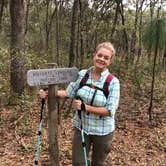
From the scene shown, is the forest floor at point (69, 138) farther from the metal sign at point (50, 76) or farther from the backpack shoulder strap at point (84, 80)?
the backpack shoulder strap at point (84, 80)

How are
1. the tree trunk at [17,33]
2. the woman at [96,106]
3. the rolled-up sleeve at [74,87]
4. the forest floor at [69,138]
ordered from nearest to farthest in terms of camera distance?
the woman at [96,106] → the rolled-up sleeve at [74,87] → the forest floor at [69,138] → the tree trunk at [17,33]

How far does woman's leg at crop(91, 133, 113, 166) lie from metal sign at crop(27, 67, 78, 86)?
0.68 meters

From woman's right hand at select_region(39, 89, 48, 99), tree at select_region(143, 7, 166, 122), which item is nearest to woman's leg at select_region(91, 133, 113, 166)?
woman's right hand at select_region(39, 89, 48, 99)

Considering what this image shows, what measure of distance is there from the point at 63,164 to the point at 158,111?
4.09m

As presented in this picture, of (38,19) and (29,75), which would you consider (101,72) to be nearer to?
(29,75)

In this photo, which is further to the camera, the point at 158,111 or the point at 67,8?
the point at 67,8

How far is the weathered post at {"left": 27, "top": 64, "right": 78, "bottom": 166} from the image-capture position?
3.06m

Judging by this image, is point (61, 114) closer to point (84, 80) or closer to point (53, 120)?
point (53, 120)

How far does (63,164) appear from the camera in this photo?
455cm

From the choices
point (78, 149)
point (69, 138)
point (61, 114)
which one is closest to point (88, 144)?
point (78, 149)

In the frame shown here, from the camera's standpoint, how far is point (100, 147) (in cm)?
316

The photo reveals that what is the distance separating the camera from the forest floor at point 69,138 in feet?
15.8

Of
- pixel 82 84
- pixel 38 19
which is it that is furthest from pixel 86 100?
pixel 38 19

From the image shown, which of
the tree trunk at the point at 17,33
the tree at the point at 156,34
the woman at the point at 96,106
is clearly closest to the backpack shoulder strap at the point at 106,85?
the woman at the point at 96,106
